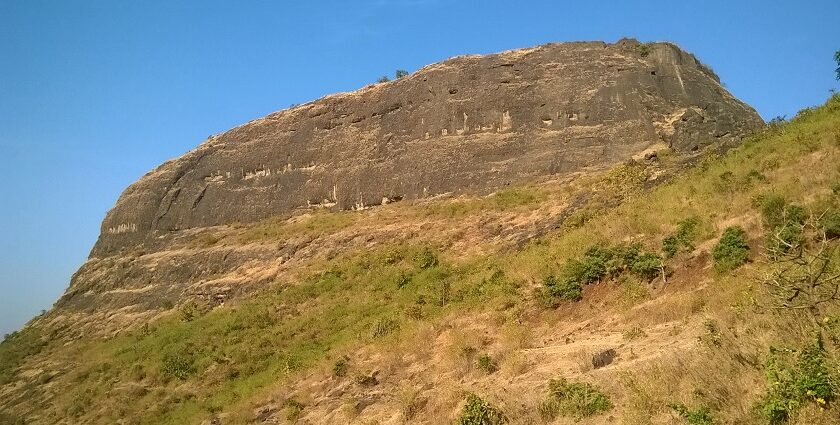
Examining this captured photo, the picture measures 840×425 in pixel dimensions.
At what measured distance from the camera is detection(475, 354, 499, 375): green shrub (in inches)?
407

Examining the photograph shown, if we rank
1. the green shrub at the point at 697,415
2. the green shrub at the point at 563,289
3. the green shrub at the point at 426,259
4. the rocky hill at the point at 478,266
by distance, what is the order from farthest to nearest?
the green shrub at the point at 426,259
the green shrub at the point at 563,289
the rocky hill at the point at 478,266
the green shrub at the point at 697,415

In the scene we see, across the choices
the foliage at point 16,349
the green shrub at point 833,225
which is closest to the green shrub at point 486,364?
the green shrub at point 833,225

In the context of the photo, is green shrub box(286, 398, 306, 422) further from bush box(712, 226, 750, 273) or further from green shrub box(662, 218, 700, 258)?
bush box(712, 226, 750, 273)

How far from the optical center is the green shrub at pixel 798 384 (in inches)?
185

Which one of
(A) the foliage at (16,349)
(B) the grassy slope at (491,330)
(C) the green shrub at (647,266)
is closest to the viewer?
(B) the grassy slope at (491,330)

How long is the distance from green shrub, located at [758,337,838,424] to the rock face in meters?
21.7

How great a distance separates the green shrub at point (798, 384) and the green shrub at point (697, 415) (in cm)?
45

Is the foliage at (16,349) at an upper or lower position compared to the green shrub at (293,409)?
upper

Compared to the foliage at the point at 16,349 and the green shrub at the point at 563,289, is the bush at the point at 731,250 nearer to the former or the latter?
the green shrub at the point at 563,289

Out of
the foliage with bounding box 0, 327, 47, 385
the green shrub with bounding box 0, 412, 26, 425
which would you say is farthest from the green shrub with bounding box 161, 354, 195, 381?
the foliage with bounding box 0, 327, 47, 385

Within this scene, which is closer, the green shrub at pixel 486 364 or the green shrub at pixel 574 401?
the green shrub at pixel 574 401

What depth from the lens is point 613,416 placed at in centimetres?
655

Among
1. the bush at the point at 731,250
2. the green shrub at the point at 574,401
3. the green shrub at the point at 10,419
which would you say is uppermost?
the bush at the point at 731,250

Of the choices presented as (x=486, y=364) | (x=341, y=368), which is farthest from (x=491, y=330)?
(x=341, y=368)
